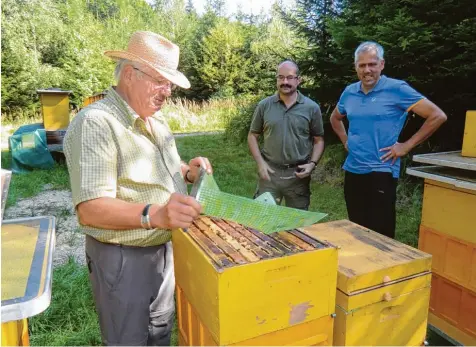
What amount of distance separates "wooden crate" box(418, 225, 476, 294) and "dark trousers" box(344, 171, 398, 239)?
1.22ft

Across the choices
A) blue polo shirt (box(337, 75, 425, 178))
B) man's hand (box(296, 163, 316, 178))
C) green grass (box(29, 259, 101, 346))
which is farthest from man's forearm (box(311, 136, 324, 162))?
green grass (box(29, 259, 101, 346))

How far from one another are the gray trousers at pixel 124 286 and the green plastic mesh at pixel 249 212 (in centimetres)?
61

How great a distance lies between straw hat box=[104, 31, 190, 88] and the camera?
190cm

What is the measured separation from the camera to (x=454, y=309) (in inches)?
110

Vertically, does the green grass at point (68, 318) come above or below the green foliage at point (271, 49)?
below

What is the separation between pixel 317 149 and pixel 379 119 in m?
0.84

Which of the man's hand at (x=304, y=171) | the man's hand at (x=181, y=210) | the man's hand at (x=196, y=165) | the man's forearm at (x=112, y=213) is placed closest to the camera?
the man's hand at (x=181, y=210)

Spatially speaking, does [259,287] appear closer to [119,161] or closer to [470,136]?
[119,161]

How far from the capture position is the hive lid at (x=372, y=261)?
6.01 feet

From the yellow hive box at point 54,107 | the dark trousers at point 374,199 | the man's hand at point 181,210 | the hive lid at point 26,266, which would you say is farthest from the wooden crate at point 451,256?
the yellow hive box at point 54,107

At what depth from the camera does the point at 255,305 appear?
1.53 metres

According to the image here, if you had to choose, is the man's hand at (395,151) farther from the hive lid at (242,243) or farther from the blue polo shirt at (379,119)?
the hive lid at (242,243)

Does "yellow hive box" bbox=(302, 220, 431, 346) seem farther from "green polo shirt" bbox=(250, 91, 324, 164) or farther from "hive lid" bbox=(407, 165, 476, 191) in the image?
"green polo shirt" bbox=(250, 91, 324, 164)

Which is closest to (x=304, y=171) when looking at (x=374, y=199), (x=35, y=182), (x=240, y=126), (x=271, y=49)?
(x=374, y=199)
